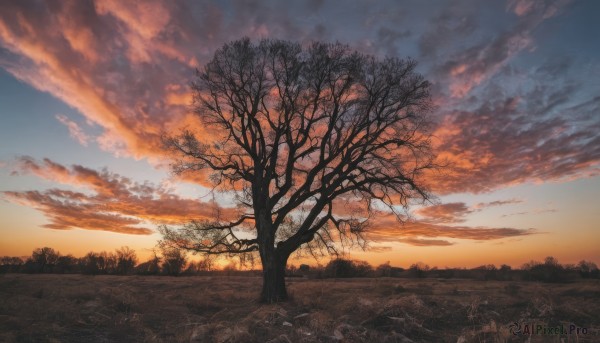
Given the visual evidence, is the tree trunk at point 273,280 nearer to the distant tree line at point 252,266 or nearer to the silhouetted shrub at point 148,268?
the distant tree line at point 252,266

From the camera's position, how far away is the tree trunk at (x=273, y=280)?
18292 mm

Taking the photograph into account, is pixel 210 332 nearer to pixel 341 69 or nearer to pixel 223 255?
pixel 223 255

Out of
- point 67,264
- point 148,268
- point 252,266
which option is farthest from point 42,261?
point 252,266

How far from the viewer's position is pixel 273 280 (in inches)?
730

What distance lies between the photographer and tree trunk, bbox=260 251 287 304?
60.0ft

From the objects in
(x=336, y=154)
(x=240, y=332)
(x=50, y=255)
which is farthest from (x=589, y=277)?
(x=50, y=255)

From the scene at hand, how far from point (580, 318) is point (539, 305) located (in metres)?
1.53

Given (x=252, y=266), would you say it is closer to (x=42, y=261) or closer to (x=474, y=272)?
(x=474, y=272)

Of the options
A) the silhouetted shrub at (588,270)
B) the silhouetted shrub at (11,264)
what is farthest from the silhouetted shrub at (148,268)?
the silhouetted shrub at (588,270)

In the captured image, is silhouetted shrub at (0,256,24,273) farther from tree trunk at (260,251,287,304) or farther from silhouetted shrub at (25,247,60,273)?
tree trunk at (260,251,287,304)

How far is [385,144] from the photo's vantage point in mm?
19984

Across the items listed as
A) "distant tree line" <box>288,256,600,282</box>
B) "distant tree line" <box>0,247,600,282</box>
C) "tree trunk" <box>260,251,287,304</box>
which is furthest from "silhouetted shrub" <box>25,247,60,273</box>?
"tree trunk" <box>260,251,287,304</box>

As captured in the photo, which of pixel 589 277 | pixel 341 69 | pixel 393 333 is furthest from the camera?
pixel 589 277

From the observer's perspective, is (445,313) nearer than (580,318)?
No
